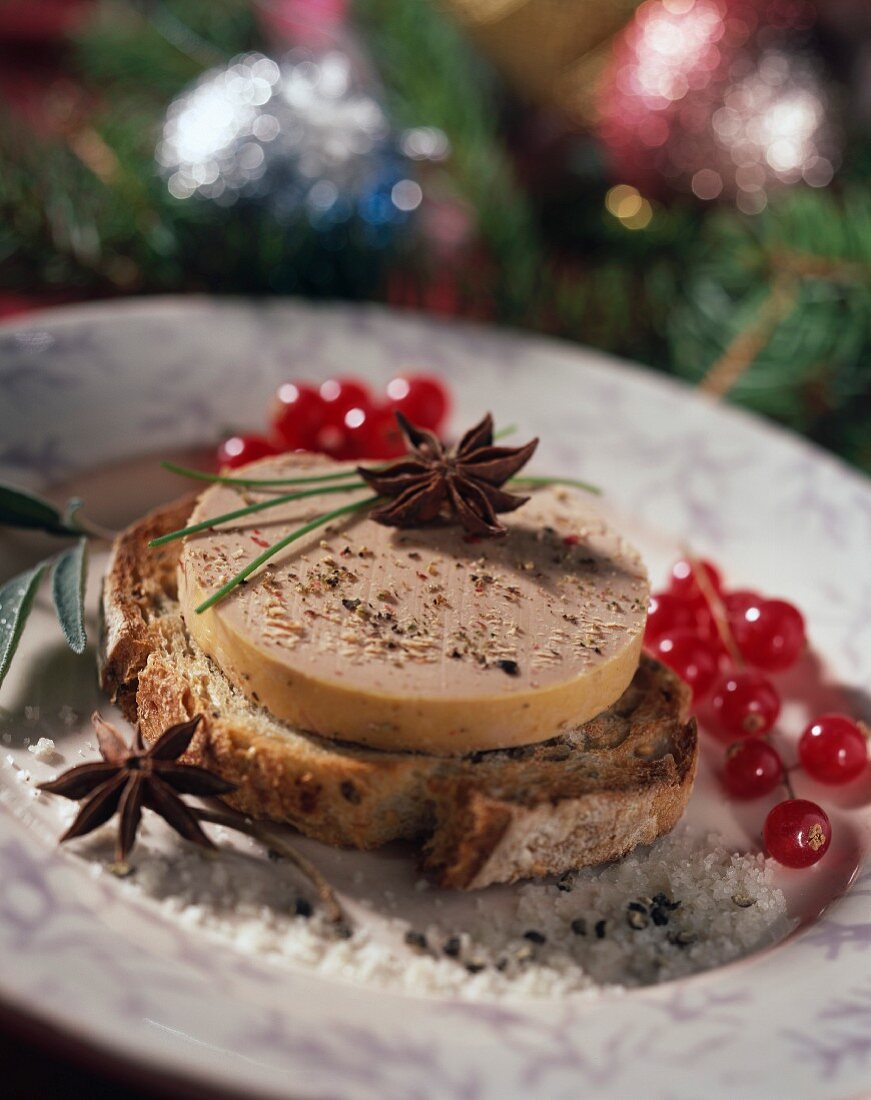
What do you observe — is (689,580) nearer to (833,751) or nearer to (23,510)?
(833,751)

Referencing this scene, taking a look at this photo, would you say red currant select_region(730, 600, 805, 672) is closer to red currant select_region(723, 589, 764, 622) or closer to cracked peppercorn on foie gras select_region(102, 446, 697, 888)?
red currant select_region(723, 589, 764, 622)

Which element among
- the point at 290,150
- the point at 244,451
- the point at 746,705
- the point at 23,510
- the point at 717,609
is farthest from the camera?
the point at 290,150

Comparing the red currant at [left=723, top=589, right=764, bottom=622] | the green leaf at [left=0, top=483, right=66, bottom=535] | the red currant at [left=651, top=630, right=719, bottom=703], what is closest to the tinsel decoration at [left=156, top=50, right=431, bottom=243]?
the green leaf at [left=0, top=483, right=66, bottom=535]

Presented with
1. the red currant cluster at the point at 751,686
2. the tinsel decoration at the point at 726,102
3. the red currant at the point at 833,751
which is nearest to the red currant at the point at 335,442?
the red currant cluster at the point at 751,686

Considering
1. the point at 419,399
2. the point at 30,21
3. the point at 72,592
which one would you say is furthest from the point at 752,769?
the point at 30,21

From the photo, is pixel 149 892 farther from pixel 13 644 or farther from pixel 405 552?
pixel 405 552

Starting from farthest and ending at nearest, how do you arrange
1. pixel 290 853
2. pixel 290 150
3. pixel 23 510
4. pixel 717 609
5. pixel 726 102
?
1. pixel 726 102
2. pixel 290 150
3. pixel 717 609
4. pixel 23 510
5. pixel 290 853
